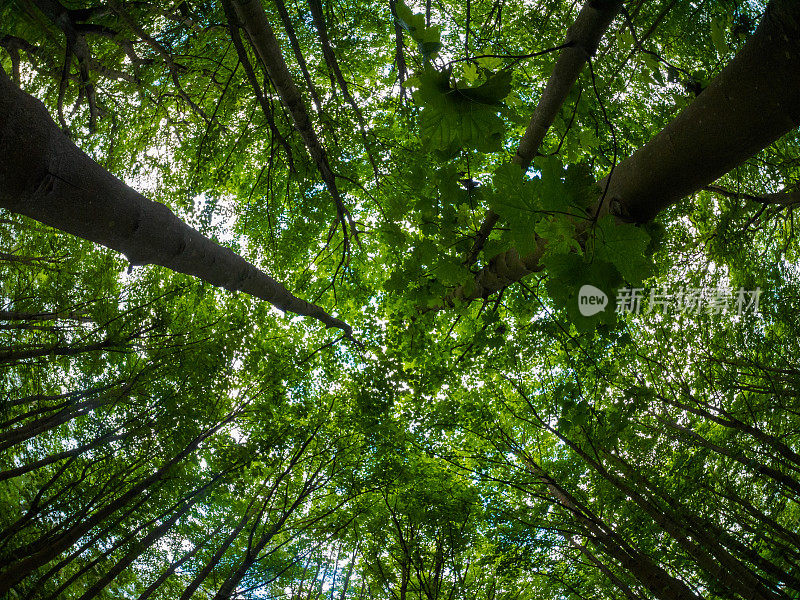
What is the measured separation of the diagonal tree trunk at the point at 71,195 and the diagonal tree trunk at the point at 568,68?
1.04m

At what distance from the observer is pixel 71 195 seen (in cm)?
96

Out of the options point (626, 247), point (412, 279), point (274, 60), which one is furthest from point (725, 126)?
point (274, 60)

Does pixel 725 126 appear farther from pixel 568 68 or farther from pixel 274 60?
pixel 274 60

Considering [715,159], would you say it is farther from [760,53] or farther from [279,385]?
[279,385]

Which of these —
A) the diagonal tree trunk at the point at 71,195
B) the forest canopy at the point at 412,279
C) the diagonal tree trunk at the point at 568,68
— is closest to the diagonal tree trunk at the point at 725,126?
the forest canopy at the point at 412,279

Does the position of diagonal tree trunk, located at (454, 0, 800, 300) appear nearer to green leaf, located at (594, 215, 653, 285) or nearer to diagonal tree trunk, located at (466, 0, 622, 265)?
green leaf, located at (594, 215, 653, 285)

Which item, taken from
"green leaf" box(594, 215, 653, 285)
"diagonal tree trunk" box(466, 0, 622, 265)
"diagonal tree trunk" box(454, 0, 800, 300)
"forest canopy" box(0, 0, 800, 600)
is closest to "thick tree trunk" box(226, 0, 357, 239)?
"forest canopy" box(0, 0, 800, 600)

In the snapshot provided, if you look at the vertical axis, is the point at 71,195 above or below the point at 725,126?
below

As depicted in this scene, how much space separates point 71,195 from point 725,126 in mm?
1517

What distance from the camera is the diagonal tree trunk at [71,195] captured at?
2.70 feet

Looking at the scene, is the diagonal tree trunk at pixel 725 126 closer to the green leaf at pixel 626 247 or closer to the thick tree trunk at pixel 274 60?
the green leaf at pixel 626 247

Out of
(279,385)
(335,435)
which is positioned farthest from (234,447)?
(335,435)

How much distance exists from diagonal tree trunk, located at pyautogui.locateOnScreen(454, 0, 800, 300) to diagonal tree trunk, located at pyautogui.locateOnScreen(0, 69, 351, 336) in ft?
3.58

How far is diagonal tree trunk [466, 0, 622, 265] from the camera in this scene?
3.66 ft
